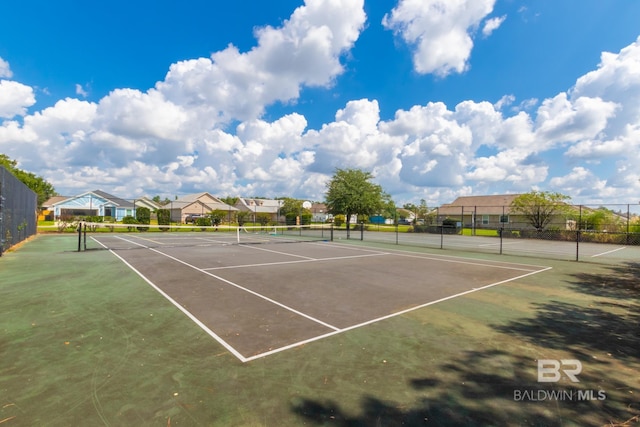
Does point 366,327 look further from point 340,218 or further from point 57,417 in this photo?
point 340,218

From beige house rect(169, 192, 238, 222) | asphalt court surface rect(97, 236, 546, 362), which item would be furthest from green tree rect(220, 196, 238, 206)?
asphalt court surface rect(97, 236, 546, 362)

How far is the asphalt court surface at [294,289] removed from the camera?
16.0 feet

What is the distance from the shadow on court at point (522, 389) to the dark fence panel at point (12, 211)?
1599 cm

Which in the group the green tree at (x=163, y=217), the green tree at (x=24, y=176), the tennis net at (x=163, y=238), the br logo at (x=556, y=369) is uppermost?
the green tree at (x=24, y=176)

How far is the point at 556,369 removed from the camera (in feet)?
12.2

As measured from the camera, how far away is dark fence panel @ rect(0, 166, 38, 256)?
39.9ft

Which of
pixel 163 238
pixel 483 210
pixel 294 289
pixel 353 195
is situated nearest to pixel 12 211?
pixel 163 238

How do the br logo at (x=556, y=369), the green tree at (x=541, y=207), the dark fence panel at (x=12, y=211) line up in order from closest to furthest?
the br logo at (x=556, y=369), the dark fence panel at (x=12, y=211), the green tree at (x=541, y=207)

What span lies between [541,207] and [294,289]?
110 ft

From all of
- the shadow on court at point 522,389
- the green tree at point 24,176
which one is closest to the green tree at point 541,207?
the shadow on court at point 522,389

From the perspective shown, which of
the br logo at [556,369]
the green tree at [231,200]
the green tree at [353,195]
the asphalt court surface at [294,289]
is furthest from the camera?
the green tree at [231,200]

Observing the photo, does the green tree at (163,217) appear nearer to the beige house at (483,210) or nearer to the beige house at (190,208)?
the beige house at (190,208)

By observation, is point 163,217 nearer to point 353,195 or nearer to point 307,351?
point 353,195

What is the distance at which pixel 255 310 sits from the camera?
230 inches
